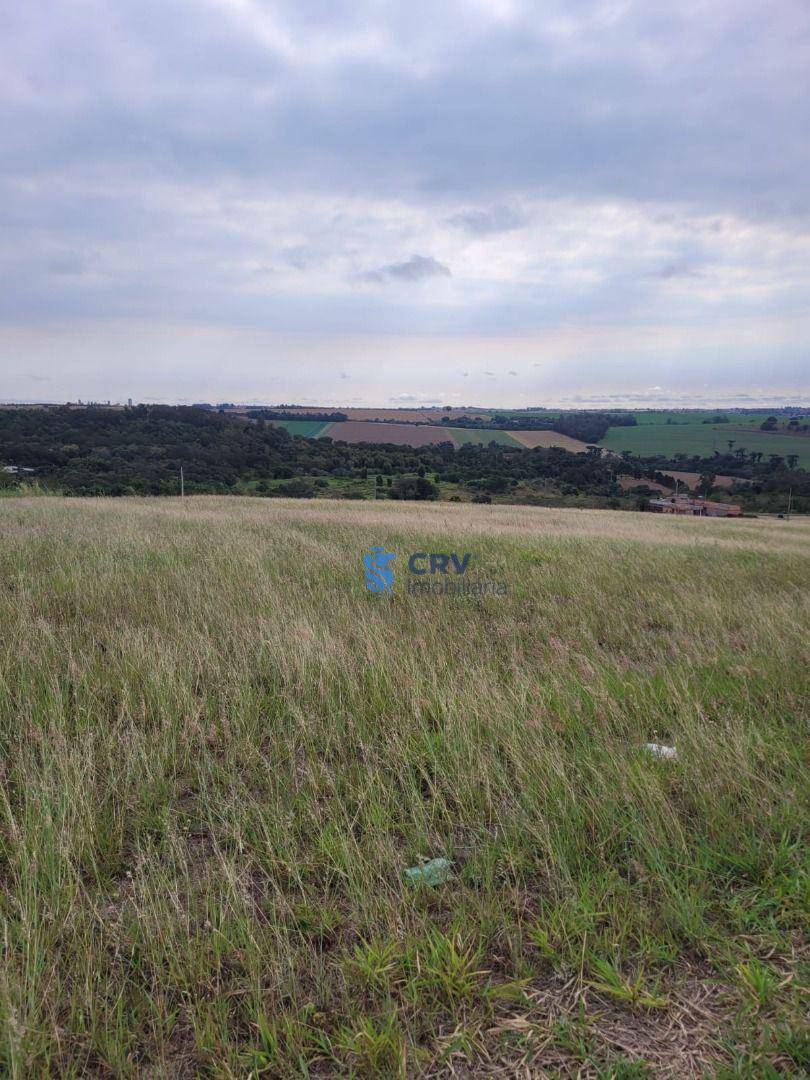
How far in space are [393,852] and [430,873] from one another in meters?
0.19

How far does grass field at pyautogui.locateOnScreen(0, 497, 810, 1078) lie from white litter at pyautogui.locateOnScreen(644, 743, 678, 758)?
72mm

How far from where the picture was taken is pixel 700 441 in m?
98.3

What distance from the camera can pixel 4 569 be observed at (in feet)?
23.4

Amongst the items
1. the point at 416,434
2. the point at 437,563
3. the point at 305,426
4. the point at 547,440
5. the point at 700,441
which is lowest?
the point at 437,563

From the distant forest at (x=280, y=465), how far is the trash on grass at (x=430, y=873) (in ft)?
100

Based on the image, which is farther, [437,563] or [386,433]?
[386,433]

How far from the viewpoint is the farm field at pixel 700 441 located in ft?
284

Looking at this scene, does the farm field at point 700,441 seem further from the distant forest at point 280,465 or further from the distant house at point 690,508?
the distant house at point 690,508

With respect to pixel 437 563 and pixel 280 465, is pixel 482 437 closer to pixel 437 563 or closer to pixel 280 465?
pixel 280 465

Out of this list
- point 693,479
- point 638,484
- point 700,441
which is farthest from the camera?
point 700,441

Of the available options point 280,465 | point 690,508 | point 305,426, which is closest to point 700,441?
point 690,508

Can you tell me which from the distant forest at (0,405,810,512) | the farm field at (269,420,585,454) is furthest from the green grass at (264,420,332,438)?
the distant forest at (0,405,810,512)

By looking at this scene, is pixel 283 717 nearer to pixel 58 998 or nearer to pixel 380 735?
pixel 380 735

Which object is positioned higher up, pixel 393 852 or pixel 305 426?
pixel 305 426
